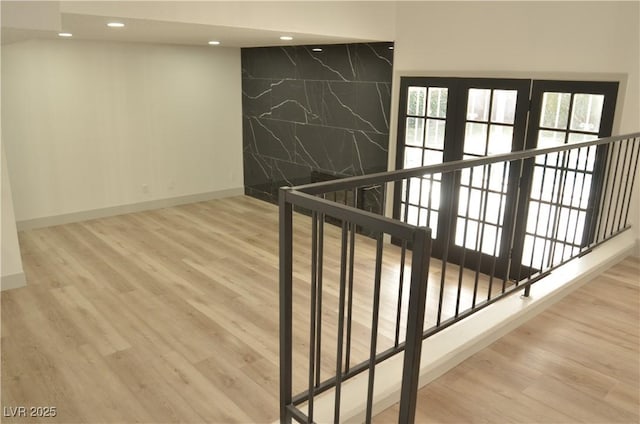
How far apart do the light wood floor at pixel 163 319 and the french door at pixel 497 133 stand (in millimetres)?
562

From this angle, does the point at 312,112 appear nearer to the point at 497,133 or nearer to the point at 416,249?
the point at 497,133

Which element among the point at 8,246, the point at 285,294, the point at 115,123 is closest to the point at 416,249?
the point at 285,294

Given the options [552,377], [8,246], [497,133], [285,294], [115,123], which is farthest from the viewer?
[115,123]

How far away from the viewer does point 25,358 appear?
3.31m

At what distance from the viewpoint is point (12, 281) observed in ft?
14.3

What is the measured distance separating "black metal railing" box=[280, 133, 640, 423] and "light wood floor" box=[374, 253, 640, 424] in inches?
9.7

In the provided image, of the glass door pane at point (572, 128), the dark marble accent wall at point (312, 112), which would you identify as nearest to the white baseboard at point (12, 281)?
the dark marble accent wall at point (312, 112)

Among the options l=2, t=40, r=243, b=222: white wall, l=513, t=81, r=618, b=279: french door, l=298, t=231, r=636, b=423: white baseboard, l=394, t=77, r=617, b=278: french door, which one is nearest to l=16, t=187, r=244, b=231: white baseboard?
l=2, t=40, r=243, b=222: white wall

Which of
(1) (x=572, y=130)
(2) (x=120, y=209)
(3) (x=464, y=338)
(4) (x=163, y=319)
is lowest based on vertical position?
(4) (x=163, y=319)

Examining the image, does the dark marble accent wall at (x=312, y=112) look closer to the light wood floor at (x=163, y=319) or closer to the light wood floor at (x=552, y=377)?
the light wood floor at (x=163, y=319)

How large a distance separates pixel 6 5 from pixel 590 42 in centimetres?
417

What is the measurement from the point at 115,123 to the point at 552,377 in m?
6.03

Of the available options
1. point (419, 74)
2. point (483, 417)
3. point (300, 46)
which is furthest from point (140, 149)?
point (483, 417)

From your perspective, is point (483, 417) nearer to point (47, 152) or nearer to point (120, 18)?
point (120, 18)
